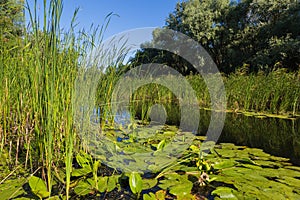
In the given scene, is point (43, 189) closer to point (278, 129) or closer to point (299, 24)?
point (278, 129)

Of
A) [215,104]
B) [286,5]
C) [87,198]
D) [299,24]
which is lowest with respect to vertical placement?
[87,198]

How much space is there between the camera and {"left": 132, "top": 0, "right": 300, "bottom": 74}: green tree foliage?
34.7ft

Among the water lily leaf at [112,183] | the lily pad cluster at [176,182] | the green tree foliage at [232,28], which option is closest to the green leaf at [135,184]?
the lily pad cluster at [176,182]

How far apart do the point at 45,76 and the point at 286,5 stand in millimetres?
12350

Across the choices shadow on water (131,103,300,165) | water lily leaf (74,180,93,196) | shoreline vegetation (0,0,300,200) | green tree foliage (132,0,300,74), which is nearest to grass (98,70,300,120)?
shadow on water (131,103,300,165)

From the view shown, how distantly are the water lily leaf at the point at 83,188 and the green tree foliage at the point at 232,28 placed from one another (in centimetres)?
986

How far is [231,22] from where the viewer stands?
1325 centimetres

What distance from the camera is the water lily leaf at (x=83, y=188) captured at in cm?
97

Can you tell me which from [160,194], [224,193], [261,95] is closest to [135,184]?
[160,194]

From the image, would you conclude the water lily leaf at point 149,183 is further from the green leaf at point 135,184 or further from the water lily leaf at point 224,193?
the water lily leaf at point 224,193

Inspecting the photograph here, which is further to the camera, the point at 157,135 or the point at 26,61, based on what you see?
the point at 157,135

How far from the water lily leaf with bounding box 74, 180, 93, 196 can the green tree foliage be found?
986 cm

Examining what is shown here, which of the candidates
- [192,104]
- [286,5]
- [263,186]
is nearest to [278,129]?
[263,186]

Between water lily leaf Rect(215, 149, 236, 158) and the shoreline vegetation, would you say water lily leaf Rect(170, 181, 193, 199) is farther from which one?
water lily leaf Rect(215, 149, 236, 158)
